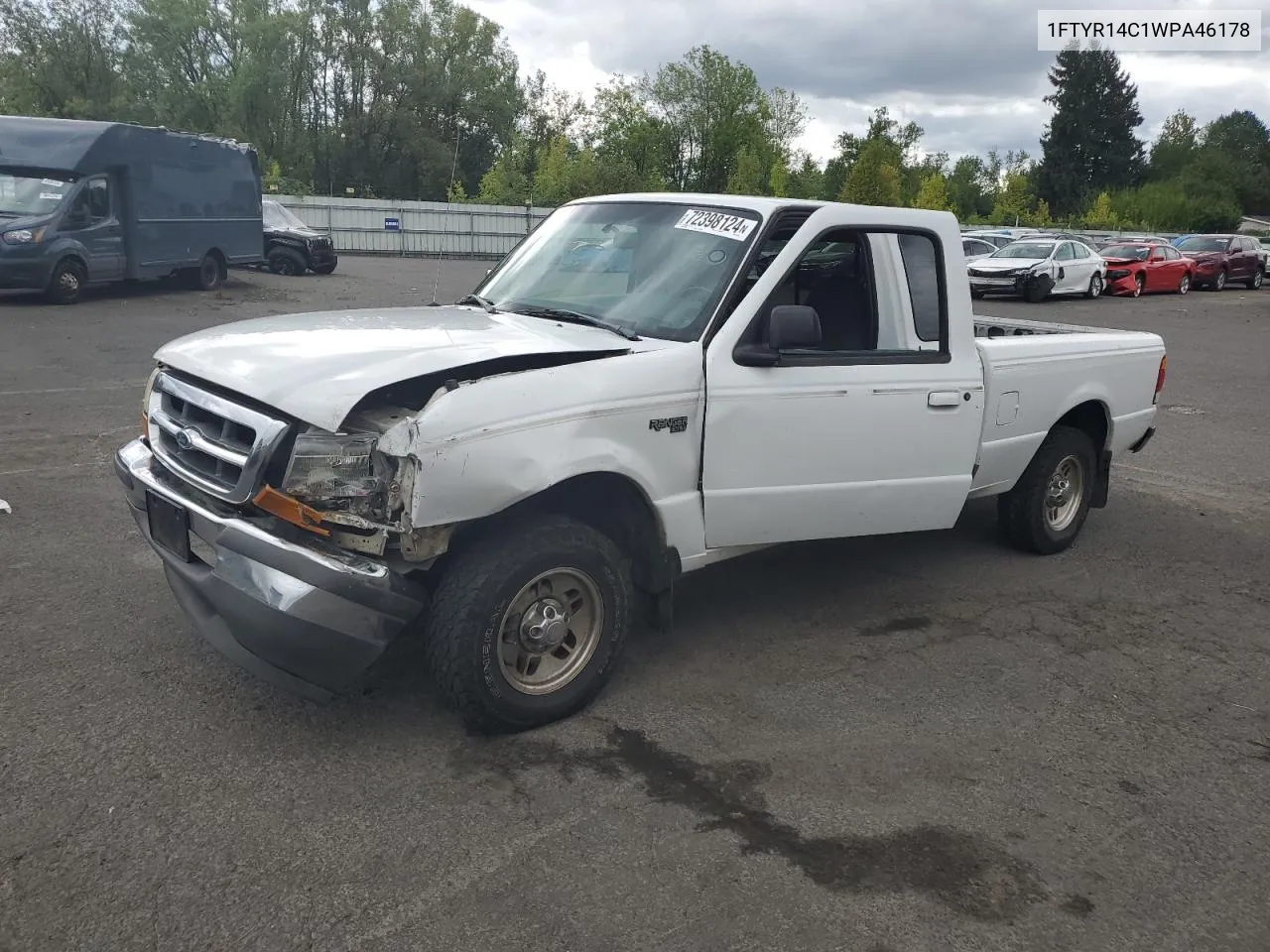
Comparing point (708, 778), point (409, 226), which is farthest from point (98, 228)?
point (409, 226)

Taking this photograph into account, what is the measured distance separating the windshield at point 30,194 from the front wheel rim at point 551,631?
15.3 meters

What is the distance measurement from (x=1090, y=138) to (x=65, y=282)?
288 ft

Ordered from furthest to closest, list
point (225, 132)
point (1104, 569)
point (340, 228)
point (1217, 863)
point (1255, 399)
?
1. point (225, 132)
2. point (340, 228)
3. point (1255, 399)
4. point (1104, 569)
5. point (1217, 863)

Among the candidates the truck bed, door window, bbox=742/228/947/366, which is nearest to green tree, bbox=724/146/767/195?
the truck bed

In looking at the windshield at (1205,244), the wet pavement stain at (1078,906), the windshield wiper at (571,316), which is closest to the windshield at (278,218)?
the windshield wiper at (571,316)

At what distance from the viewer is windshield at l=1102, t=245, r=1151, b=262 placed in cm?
2972

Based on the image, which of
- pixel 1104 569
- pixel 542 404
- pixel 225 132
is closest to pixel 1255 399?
pixel 1104 569

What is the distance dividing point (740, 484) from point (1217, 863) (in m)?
2.05

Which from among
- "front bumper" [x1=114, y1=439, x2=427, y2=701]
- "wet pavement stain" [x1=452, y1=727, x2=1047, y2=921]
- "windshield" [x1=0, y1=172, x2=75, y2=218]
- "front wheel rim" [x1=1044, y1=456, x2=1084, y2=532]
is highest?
"windshield" [x1=0, y1=172, x2=75, y2=218]

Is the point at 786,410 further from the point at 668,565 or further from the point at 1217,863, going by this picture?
the point at 1217,863

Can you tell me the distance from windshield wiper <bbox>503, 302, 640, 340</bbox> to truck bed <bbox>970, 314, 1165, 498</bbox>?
77.3 inches

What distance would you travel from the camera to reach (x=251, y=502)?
3467 millimetres

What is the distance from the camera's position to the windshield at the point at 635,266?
435 cm

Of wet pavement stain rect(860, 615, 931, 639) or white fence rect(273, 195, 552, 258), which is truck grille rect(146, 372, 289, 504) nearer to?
wet pavement stain rect(860, 615, 931, 639)
